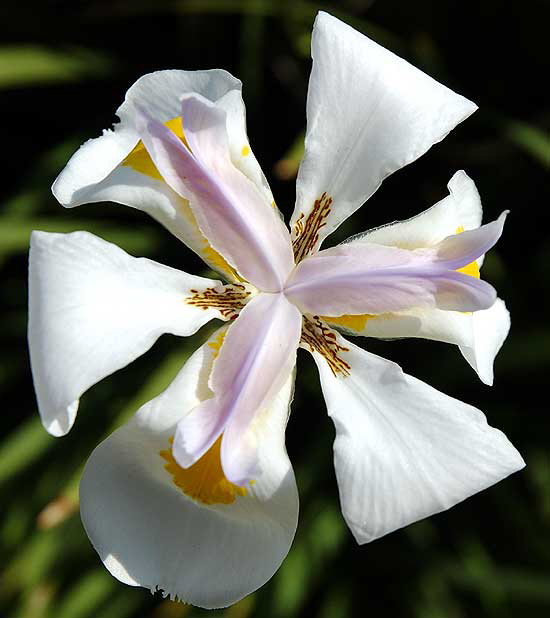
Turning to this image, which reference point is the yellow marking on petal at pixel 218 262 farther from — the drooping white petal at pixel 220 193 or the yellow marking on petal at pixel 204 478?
the yellow marking on petal at pixel 204 478

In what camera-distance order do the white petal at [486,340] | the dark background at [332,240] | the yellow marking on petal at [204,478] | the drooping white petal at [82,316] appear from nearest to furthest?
the drooping white petal at [82,316], the yellow marking on petal at [204,478], the white petal at [486,340], the dark background at [332,240]

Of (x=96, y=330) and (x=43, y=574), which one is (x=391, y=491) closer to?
(x=96, y=330)

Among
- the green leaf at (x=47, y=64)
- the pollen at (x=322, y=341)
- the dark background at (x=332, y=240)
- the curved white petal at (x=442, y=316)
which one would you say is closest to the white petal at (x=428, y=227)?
the curved white petal at (x=442, y=316)

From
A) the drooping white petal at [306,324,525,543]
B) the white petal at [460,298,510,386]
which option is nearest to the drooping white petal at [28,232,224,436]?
the drooping white petal at [306,324,525,543]

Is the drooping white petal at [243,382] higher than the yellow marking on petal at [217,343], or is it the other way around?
the drooping white petal at [243,382]

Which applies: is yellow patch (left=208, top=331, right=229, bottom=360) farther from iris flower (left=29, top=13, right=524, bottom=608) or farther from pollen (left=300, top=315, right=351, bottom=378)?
pollen (left=300, top=315, right=351, bottom=378)

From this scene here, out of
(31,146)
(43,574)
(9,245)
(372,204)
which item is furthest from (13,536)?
(372,204)
